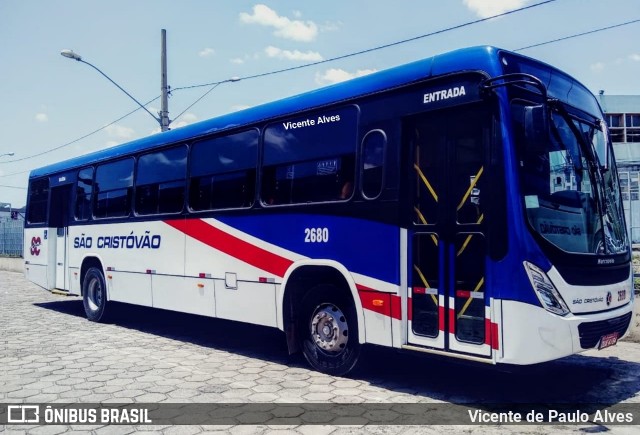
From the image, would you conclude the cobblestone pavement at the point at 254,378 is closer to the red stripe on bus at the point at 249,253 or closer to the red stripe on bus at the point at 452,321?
the red stripe on bus at the point at 452,321

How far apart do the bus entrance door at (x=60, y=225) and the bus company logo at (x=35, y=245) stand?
2.43 feet

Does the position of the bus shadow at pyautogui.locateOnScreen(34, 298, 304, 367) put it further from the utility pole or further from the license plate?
the utility pole

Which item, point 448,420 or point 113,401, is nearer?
point 448,420

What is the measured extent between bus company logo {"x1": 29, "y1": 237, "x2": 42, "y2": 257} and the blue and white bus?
6133 millimetres

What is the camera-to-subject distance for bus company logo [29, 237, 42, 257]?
12312mm

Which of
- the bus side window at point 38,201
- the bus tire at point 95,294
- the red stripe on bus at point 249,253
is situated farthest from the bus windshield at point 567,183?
the bus side window at point 38,201

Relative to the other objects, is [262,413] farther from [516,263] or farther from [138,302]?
[138,302]

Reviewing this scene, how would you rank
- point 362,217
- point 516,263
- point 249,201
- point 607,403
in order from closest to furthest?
point 516,263 < point 607,403 < point 362,217 < point 249,201

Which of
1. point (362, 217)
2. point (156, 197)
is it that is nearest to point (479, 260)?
point (362, 217)

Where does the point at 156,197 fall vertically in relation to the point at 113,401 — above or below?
above

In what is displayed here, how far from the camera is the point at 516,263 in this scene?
4.53 metres

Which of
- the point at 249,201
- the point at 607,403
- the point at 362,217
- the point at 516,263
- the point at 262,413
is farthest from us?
the point at 249,201

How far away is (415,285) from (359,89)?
2322mm

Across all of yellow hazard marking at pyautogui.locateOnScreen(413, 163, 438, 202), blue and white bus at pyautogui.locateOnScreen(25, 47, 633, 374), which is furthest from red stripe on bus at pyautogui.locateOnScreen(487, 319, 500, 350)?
yellow hazard marking at pyautogui.locateOnScreen(413, 163, 438, 202)
